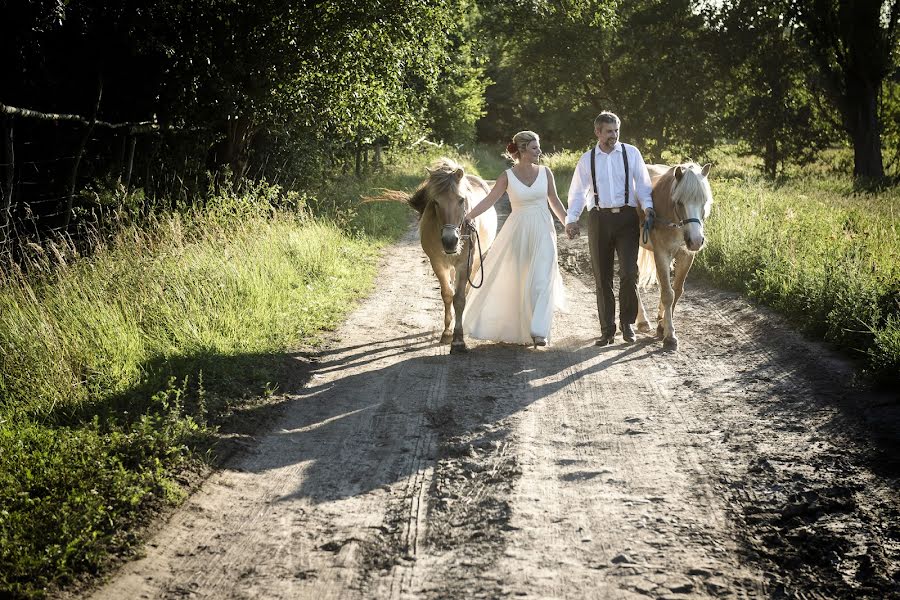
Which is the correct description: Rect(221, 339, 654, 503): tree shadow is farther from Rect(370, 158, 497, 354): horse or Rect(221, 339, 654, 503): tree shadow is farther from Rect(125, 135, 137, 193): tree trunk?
Rect(125, 135, 137, 193): tree trunk

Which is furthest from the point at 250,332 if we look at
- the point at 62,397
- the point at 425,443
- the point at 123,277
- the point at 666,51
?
the point at 666,51

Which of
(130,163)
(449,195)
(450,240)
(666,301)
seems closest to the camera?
(450,240)

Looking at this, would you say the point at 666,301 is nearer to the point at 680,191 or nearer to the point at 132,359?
the point at 680,191

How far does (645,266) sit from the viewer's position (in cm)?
890

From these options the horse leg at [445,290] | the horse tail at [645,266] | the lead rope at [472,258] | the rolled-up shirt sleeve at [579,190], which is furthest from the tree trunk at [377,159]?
the rolled-up shirt sleeve at [579,190]

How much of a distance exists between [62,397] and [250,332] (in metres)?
2.20

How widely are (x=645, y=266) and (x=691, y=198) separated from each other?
2.10 m

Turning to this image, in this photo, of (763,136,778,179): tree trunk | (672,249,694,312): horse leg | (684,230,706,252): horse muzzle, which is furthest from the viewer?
(763,136,778,179): tree trunk

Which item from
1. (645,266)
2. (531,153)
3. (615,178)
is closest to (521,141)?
(531,153)

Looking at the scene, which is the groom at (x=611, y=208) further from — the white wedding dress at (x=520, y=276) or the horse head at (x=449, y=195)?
the horse head at (x=449, y=195)

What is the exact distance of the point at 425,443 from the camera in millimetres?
4777

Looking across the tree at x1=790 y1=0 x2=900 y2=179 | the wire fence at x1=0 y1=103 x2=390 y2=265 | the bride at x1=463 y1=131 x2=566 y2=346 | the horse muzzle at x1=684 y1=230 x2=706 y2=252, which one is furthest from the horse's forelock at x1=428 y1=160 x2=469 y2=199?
the tree at x1=790 y1=0 x2=900 y2=179

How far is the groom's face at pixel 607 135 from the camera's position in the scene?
699cm

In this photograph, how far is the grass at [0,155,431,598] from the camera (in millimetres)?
3664
